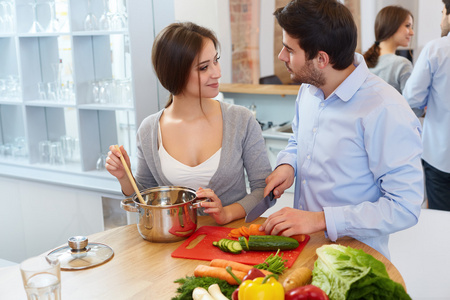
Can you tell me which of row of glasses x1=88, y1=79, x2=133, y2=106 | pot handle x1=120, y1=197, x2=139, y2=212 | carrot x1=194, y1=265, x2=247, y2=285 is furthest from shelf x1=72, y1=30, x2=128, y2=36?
carrot x1=194, y1=265, x2=247, y2=285

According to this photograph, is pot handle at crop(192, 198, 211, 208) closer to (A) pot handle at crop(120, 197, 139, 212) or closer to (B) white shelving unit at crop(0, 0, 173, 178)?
(A) pot handle at crop(120, 197, 139, 212)

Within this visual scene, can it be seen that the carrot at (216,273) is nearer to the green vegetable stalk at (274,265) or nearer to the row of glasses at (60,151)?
the green vegetable stalk at (274,265)

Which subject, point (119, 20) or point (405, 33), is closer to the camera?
point (119, 20)

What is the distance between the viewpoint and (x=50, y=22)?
13.2ft

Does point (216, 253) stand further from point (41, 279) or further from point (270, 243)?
point (41, 279)

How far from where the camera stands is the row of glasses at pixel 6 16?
13.9 feet

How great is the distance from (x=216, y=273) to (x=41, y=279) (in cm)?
50

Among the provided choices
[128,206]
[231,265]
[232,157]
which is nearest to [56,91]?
[232,157]

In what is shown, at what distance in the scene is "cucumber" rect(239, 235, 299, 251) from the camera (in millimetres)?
1729

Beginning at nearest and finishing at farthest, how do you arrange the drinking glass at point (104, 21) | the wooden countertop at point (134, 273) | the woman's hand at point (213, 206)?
1. the wooden countertop at point (134, 273)
2. the woman's hand at point (213, 206)
3. the drinking glass at point (104, 21)

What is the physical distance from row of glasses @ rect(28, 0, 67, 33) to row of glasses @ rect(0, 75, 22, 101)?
1.56ft

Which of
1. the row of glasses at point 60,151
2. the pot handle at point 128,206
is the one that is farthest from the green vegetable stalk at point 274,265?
the row of glasses at point 60,151

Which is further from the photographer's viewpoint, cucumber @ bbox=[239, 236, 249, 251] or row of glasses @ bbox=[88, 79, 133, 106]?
row of glasses @ bbox=[88, 79, 133, 106]

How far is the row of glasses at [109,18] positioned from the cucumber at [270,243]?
2.32 meters
